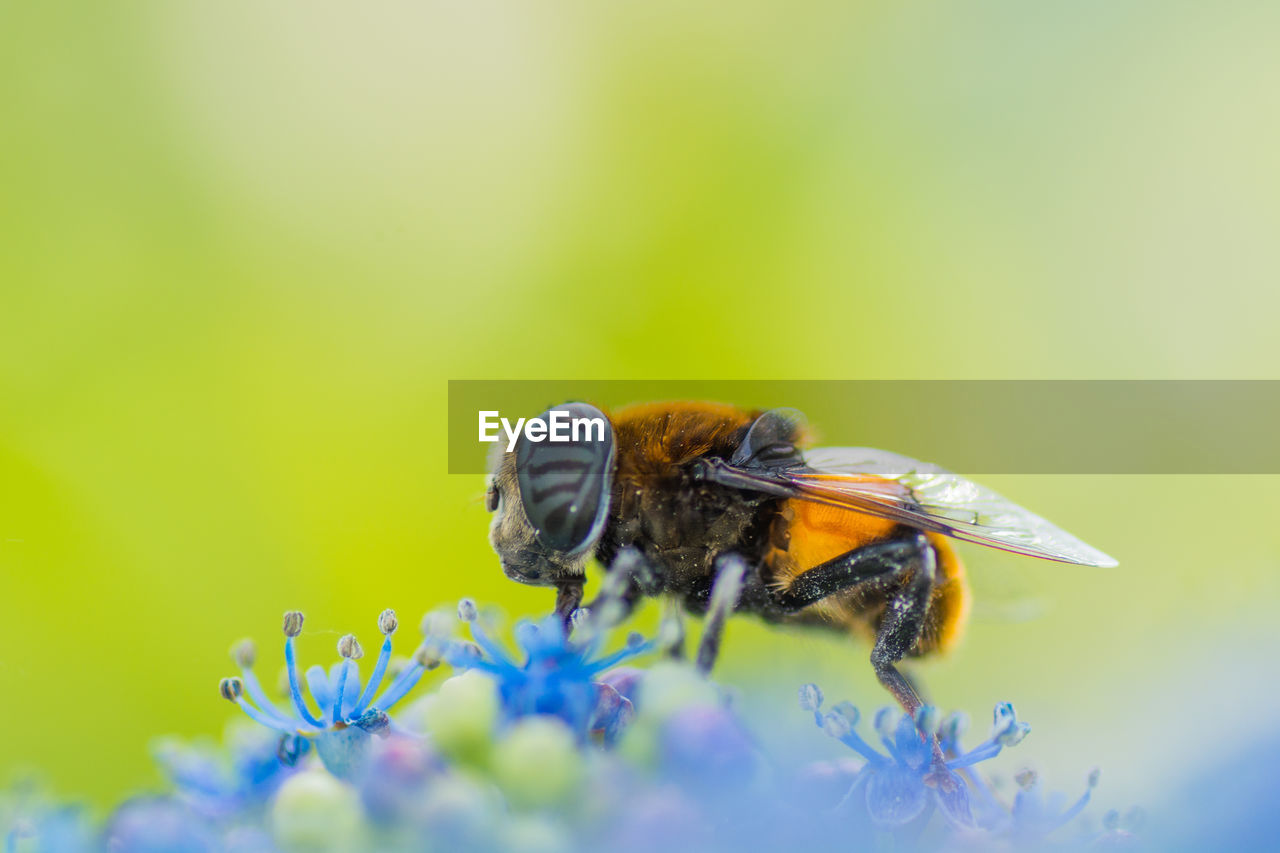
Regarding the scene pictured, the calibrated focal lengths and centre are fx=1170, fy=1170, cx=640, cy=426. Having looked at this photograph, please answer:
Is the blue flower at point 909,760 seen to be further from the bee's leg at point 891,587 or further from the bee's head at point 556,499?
the bee's head at point 556,499

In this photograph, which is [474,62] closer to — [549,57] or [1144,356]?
[549,57]

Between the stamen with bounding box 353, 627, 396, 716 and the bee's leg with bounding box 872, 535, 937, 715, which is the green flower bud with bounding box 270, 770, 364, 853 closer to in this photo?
the stamen with bounding box 353, 627, 396, 716

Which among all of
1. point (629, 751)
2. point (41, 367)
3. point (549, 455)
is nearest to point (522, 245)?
point (41, 367)

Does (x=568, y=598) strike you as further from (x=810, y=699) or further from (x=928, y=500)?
(x=928, y=500)

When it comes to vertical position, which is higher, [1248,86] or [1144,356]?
[1248,86]

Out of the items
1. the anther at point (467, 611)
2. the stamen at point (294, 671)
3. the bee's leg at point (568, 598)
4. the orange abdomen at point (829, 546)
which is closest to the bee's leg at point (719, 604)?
the orange abdomen at point (829, 546)

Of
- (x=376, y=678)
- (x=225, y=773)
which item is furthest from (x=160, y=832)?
(x=376, y=678)
